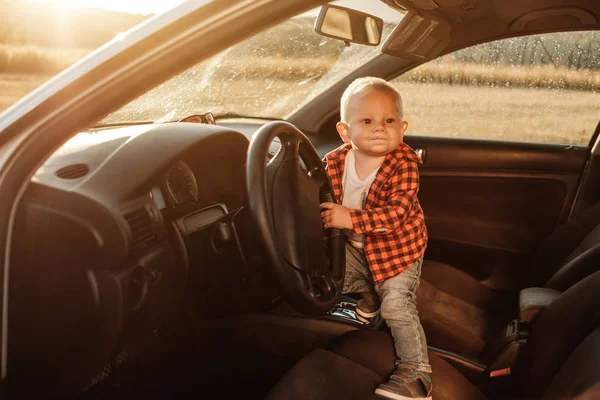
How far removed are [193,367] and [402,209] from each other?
1.00m

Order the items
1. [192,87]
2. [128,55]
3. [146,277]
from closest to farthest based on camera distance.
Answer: [128,55] → [146,277] → [192,87]

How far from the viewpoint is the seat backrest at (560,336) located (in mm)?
1676

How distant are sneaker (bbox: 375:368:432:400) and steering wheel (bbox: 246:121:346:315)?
295mm

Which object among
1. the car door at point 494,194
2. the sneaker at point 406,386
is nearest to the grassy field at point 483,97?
the car door at point 494,194

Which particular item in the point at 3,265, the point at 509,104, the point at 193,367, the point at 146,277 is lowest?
the point at 509,104

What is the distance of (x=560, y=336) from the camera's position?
1754 mm

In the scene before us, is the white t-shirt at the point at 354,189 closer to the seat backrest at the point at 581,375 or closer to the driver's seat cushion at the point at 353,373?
the driver's seat cushion at the point at 353,373

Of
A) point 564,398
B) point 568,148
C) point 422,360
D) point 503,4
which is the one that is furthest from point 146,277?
point 568,148

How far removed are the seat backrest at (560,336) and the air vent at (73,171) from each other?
134cm

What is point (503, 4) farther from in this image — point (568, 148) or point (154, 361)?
point (154, 361)

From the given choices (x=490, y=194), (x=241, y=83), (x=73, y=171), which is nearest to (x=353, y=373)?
(x=73, y=171)

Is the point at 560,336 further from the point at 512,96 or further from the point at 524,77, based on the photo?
the point at 512,96

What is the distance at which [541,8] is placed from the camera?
9.04ft

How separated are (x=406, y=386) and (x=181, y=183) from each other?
3.10 ft
